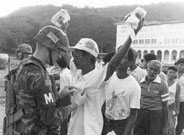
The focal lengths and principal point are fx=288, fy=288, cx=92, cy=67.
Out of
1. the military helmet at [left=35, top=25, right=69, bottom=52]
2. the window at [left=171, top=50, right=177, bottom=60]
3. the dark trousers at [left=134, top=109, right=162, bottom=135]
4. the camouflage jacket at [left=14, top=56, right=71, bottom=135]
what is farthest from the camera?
the window at [left=171, top=50, right=177, bottom=60]

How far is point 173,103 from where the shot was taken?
5.52 metres

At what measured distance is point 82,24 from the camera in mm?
99625

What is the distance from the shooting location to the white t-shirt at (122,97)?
A: 3.15 m

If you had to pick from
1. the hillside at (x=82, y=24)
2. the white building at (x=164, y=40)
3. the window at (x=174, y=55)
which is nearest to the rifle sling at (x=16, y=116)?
the white building at (x=164, y=40)

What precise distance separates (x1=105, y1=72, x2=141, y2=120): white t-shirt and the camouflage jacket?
102 cm

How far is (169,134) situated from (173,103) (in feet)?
2.39

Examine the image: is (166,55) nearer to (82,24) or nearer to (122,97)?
(82,24)

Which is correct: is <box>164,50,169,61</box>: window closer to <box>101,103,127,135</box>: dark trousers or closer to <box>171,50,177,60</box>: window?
<box>171,50,177,60</box>: window

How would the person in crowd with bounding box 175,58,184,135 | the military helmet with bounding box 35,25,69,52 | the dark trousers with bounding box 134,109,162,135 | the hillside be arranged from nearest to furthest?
the military helmet with bounding box 35,25,69,52 → the dark trousers with bounding box 134,109,162,135 → the person in crowd with bounding box 175,58,184,135 → the hillside

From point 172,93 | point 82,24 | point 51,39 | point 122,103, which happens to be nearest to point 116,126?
point 122,103

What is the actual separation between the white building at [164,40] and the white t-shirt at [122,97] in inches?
2622

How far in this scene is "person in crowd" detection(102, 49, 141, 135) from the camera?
10.3 feet

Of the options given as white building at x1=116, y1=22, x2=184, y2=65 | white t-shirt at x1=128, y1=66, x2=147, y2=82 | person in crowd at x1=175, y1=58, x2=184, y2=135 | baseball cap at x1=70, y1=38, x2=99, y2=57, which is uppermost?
white building at x1=116, y1=22, x2=184, y2=65

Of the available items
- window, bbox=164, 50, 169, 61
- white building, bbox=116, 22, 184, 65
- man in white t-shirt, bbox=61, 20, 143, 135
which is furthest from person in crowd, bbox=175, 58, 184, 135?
window, bbox=164, 50, 169, 61
